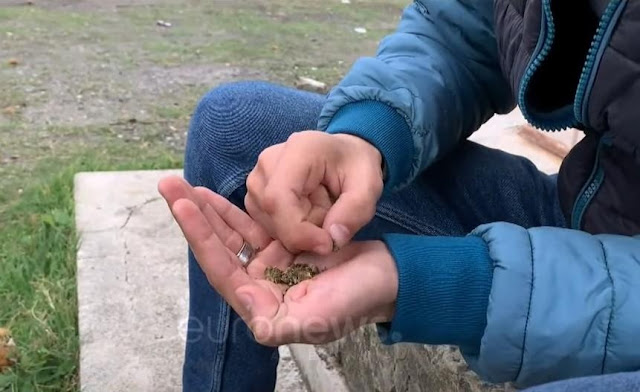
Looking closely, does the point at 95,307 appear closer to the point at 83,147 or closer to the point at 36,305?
the point at 36,305

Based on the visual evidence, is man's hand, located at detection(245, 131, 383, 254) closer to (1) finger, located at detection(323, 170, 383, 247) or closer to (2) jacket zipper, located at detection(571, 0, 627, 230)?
(1) finger, located at detection(323, 170, 383, 247)

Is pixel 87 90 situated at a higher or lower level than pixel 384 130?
lower

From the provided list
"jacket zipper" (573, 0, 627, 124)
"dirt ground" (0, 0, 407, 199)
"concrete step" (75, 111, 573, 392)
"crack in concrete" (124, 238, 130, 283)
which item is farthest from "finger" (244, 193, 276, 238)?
"dirt ground" (0, 0, 407, 199)

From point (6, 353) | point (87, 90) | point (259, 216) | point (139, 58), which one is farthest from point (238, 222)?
point (139, 58)

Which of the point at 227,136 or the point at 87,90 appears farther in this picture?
the point at 87,90

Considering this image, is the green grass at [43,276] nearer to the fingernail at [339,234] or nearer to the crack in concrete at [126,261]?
the crack in concrete at [126,261]

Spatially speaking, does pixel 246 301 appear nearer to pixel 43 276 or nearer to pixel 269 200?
pixel 269 200

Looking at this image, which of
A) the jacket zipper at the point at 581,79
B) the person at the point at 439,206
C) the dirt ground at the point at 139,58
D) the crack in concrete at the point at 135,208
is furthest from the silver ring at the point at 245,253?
the dirt ground at the point at 139,58
